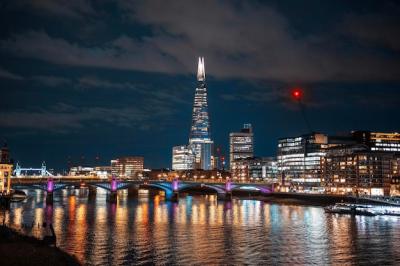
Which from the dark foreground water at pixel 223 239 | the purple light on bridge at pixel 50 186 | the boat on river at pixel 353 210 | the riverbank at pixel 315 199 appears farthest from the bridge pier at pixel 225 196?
the dark foreground water at pixel 223 239

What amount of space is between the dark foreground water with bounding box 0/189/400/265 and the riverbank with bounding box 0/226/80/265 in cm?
498

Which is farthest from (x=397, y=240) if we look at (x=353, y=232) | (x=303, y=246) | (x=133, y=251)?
(x=133, y=251)

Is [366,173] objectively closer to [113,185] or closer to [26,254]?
[113,185]

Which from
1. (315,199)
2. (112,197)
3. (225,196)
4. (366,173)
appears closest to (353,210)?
(315,199)

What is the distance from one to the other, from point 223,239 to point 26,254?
3108cm

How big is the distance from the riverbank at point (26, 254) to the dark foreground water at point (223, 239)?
4978mm

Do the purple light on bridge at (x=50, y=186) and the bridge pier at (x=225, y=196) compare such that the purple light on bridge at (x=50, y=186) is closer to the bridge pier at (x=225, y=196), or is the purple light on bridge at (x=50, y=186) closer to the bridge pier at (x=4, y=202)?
the bridge pier at (x=4, y=202)

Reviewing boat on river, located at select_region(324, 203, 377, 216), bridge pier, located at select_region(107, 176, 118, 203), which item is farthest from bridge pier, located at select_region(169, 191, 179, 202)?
boat on river, located at select_region(324, 203, 377, 216)

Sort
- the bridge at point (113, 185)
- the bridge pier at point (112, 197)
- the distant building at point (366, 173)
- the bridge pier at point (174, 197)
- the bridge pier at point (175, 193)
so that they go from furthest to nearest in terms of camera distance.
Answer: the distant building at point (366, 173) < the bridge pier at point (175, 193) < the bridge pier at point (174, 197) < the bridge at point (113, 185) < the bridge pier at point (112, 197)

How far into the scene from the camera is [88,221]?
8756 cm

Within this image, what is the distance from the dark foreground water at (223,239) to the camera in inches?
2051

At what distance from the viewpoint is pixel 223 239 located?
66000 mm

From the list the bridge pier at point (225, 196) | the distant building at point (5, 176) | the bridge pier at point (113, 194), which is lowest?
the bridge pier at point (225, 196)

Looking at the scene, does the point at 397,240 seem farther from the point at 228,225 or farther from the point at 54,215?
the point at 54,215
